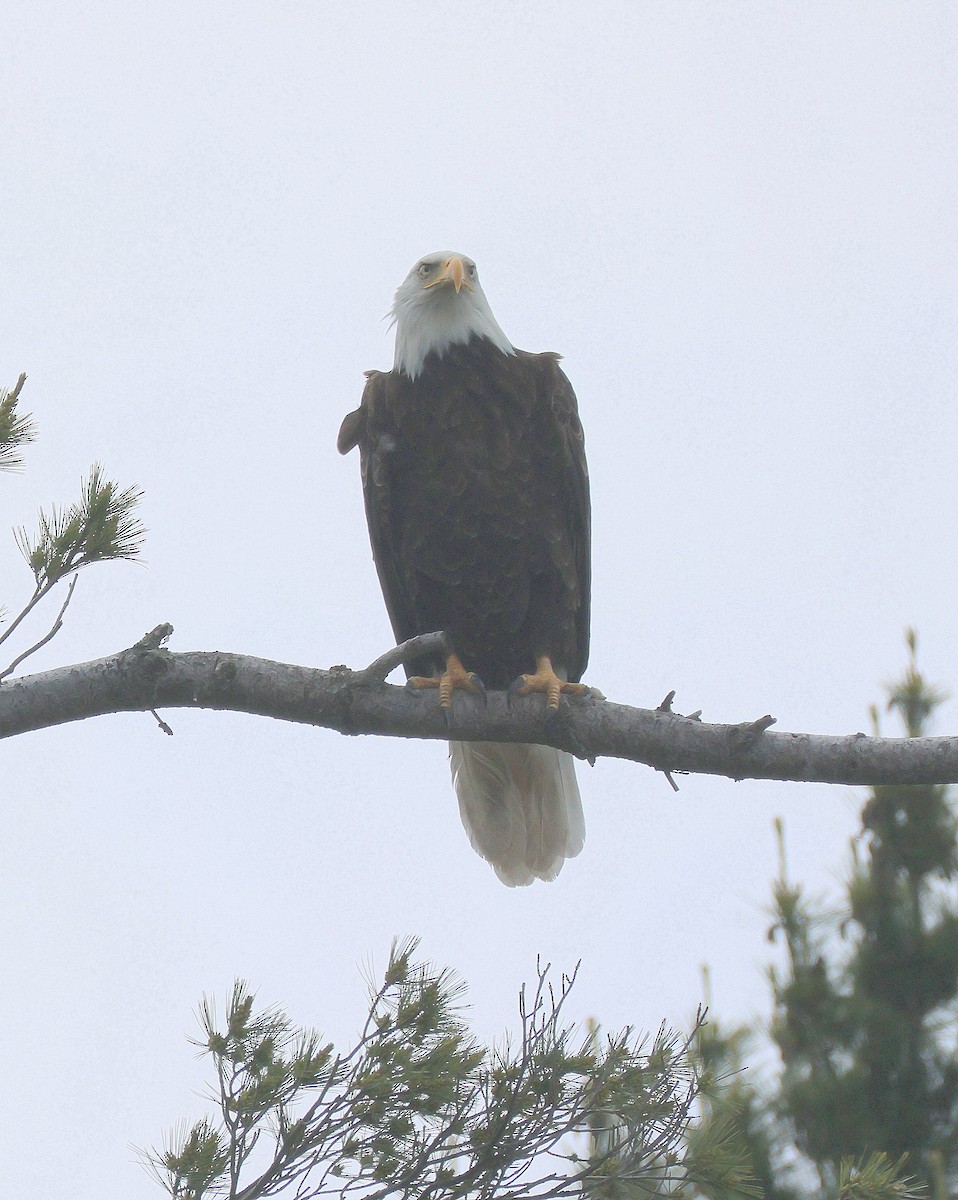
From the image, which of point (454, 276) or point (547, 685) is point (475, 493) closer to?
point (547, 685)

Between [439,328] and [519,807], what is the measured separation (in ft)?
5.27

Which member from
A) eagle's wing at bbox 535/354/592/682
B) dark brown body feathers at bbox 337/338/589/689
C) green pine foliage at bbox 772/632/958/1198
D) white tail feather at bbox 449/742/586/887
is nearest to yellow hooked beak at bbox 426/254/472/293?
dark brown body feathers at bbox 337/338/589/689

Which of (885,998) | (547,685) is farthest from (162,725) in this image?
(885,998)

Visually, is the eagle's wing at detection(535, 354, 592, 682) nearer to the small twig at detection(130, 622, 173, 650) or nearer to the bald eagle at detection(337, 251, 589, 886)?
the bald eagle at detection(337, 251, 589, 886)

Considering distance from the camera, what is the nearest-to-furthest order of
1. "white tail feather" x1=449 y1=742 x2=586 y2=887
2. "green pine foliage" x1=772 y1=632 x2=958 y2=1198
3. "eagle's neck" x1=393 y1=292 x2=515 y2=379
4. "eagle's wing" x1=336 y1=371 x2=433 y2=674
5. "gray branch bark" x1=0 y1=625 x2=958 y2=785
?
1. "gray branch bark" x1=0 y1=625 x2=958 y2=785
2. "eagle's wing" x1=336 y1=371 x2=433 y2=674
3. "eagle's neck" x1=393 y1=292 x2=515 y2=379
4. "white tail feather" x1=449 y1=742 x2=586 y2=887
5. "green pine foliage" x1=772 y1=632 x2=958 y2=1198

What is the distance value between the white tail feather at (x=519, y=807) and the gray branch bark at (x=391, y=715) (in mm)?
1406

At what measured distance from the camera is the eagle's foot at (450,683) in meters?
3.32

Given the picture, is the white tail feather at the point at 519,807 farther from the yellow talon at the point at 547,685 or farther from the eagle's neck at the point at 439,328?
the eagle's neck at the point at 439,328

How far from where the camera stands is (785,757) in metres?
2.87

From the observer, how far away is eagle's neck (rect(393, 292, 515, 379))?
164 inches

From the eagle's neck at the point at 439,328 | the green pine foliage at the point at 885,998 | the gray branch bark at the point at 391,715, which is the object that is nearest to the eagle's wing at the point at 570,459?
the eagle's neck at the point at 439,328

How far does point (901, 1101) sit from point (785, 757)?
4281mm

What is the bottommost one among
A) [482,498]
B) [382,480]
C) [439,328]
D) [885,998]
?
[885,998]

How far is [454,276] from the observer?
4.28 m
